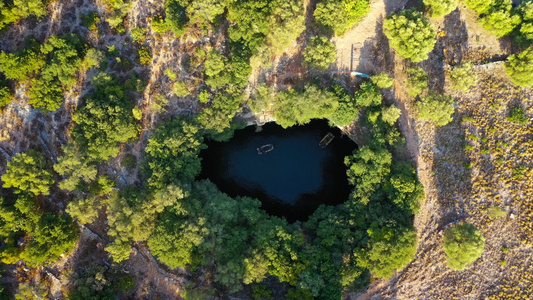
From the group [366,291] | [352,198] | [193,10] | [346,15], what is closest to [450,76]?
[346,15]

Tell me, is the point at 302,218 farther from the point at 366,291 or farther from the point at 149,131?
the point at 149,131

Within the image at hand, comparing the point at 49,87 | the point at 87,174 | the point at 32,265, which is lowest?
the point at 32,265

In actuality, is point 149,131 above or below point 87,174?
above

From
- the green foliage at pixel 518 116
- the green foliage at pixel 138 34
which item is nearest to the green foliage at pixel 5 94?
the green foliage at pixel 138 34

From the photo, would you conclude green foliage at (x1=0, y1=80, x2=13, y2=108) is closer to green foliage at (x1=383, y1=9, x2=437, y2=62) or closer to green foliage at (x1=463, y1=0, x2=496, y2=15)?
green foliage at (x1=383, y1=9, x2=437, y2=62)

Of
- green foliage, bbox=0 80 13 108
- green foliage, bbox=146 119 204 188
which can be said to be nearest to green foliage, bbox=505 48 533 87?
green foliage, bbox=146 119 204 188

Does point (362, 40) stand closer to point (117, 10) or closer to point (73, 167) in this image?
point (117, 10)

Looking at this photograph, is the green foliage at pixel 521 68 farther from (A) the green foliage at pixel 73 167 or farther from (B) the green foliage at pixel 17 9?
(B) the green foliage at pixel 17 9
